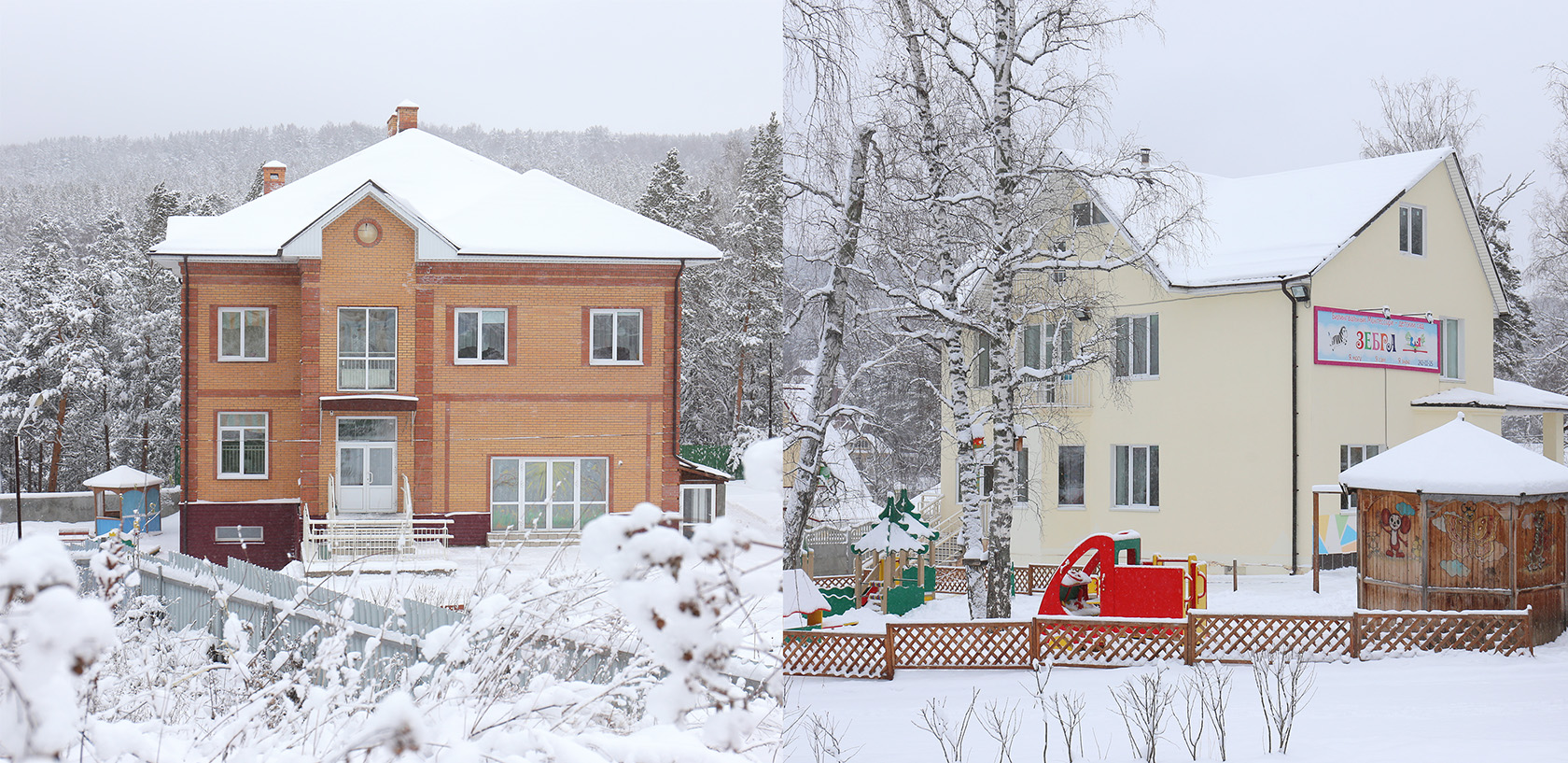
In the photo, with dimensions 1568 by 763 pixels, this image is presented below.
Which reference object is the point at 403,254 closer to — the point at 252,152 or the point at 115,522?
the point at 252,152

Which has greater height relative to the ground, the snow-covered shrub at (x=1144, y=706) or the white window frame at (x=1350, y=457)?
the white window frame at (x=1350, y=457)

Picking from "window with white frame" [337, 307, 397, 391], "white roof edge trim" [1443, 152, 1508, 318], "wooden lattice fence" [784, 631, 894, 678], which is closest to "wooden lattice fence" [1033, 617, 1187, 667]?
"wooden lattice fence" [784, 631, 894, 678]

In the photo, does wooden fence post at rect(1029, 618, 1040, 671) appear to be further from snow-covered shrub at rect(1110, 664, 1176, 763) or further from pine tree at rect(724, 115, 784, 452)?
pine tree at rect(724, 115, 784, 452)

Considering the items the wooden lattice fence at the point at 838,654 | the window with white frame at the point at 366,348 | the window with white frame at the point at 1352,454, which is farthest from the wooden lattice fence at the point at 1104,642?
the window with white frame at the point at 366,348

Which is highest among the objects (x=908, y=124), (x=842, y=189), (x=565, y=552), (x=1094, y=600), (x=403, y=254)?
(x=908, y=124)

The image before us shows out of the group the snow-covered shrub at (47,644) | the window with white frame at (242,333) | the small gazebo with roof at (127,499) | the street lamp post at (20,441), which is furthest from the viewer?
the window with white frame at (242,333)

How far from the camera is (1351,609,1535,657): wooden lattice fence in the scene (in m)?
2.99

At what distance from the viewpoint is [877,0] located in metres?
3.86

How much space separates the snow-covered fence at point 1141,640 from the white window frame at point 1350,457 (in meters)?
0.32

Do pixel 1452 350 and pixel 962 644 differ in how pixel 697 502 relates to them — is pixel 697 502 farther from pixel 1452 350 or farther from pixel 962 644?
pixel 1452 350

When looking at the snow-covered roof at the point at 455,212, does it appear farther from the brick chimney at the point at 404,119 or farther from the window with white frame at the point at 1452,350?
the window with white frame at the point at 1452,350

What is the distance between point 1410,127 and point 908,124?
5.09 ft

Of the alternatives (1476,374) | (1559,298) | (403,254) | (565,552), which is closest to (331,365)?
(403,254)

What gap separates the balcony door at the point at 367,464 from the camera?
9.61ft
